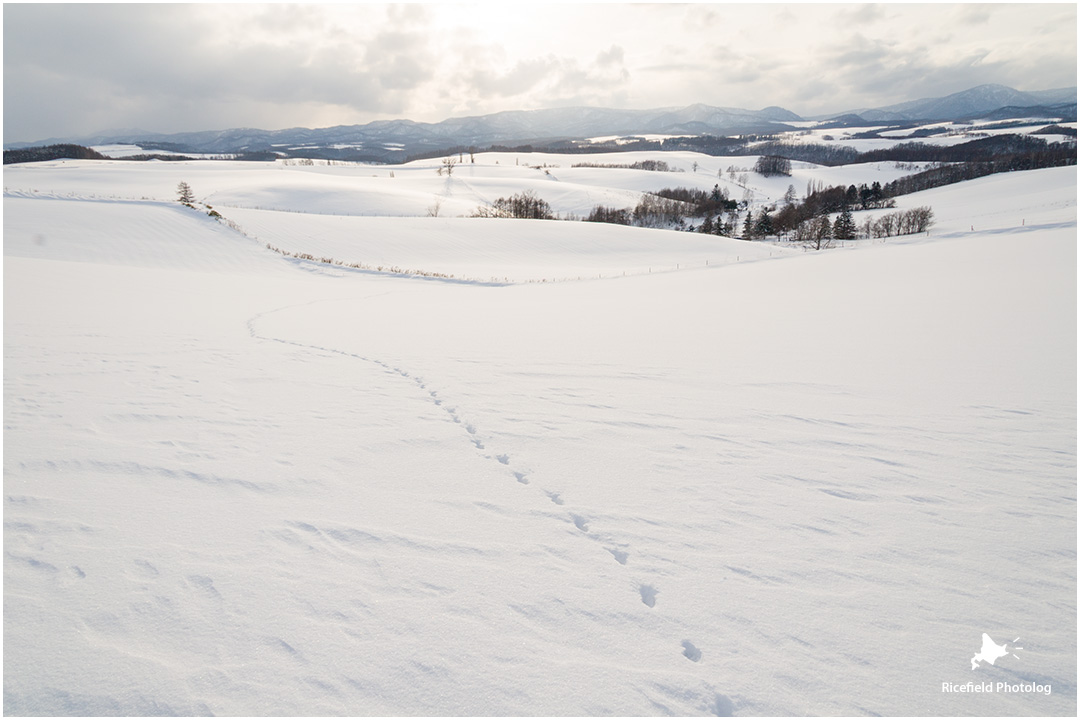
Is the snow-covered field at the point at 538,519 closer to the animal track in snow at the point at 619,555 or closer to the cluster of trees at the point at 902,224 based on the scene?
the animal track in snow at the point at 619,555

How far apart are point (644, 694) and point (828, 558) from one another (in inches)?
62.3

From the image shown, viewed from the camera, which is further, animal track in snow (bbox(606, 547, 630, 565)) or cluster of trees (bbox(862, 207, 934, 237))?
cluster of trees (bbox(862, 207, 934, 237))

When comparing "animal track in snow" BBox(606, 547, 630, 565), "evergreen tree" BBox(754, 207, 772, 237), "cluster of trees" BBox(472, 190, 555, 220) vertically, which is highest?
"cluster of trees" BBox(472, 190, 555, 220)

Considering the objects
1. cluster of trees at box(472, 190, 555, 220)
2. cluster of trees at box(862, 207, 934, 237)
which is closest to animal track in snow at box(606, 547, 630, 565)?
cluster of trees at box(472, 190, 555, 220)

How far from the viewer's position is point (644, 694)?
85.7 inches

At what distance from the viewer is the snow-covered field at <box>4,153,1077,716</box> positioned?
2.23 metres

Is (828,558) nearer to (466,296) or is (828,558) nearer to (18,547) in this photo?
(18,547)

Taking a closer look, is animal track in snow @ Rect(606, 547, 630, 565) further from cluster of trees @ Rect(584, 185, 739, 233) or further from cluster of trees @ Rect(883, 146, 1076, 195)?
cluster of trees @ Rect(883, 146, 1076, 195)

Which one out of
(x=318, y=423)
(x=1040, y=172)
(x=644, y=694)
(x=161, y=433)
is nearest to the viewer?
(x=644, y=694)

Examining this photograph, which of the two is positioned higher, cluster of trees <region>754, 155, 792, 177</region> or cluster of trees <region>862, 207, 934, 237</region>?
cluster of trees <region>754, 155, 792, 177</region>

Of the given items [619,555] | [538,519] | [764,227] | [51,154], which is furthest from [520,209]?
[51,154]

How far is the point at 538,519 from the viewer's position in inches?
133

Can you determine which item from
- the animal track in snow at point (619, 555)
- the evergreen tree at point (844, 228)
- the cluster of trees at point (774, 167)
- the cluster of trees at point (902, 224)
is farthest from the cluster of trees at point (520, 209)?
the cluster of trees at point (774, 167)

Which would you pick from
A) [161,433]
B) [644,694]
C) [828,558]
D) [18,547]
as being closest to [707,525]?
[828,558]
